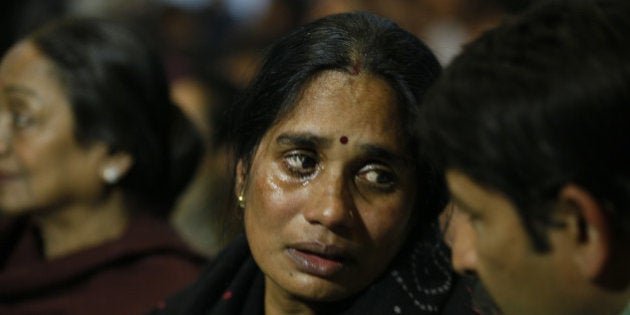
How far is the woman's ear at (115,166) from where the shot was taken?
10.3 ft

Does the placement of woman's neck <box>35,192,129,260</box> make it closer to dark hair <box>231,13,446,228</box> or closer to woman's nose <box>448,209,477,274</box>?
dark hair <box>231,13,446,228</box>

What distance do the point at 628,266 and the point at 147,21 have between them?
18.3 feet

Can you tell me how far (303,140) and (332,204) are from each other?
0.16 metres

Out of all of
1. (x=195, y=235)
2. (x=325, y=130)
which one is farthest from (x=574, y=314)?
(x=195, y=235)

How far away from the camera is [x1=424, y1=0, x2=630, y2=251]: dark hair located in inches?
56.4

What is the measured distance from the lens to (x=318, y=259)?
78.7 inches

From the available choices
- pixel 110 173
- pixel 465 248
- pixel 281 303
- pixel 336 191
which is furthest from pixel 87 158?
pixel 465 248

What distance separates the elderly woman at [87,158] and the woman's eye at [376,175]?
4.11ft

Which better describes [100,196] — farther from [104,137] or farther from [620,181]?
[620,181]

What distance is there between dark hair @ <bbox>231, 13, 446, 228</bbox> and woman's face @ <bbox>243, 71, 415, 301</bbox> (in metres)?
0.03

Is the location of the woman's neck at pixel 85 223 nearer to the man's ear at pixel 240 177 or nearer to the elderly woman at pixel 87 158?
the elderly woman at pixel 87 158

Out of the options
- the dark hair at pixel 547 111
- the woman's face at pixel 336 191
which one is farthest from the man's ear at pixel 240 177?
the dark hair at pixel 547 111

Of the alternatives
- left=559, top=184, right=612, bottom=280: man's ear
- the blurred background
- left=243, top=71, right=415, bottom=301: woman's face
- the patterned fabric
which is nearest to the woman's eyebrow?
left=243, top=71, right=415, bottom=301: woman's face

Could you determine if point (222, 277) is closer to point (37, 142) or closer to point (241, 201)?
point (241, 201)
